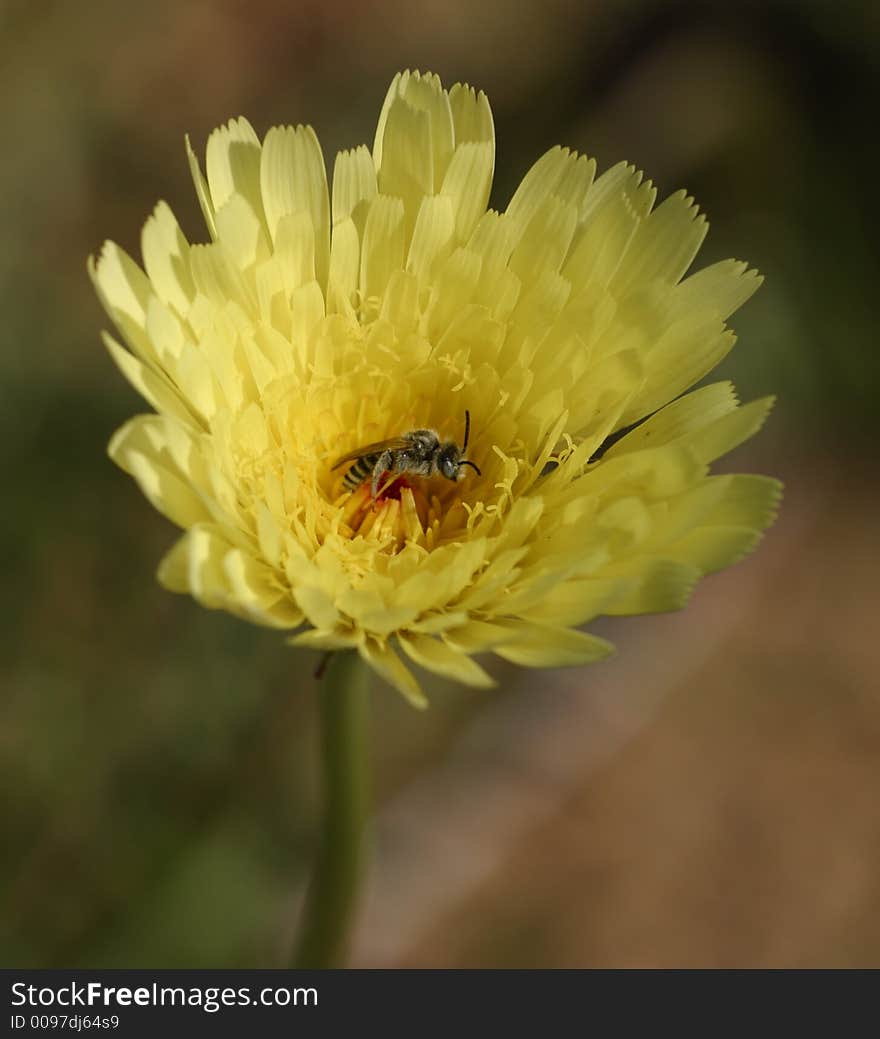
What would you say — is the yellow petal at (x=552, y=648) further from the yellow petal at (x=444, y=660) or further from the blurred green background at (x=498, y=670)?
the blurred green background at (x=498, y=670)

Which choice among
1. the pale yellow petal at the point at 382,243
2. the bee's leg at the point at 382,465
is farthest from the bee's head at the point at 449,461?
the pale yellow petal at the point at 382,243

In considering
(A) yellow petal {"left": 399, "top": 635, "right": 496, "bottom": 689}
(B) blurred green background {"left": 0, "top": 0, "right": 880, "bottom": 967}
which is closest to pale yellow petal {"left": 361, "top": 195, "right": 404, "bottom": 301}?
(A) yellow petal {"left": 399, "top": 635, "right": 496, "bottom": 689}

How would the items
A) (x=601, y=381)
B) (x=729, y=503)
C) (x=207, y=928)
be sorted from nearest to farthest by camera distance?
(x=729, y=503), (x=601, y=381), (x=207, y=928)

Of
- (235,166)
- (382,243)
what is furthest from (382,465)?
(235,166)

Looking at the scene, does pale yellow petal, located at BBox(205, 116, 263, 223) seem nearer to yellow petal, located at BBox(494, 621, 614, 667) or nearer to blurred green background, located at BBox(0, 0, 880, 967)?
yellow petal, located at BBox(494, 621, 614, 667)

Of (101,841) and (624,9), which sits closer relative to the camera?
(101,841)

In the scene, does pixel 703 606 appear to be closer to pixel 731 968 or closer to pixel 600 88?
pixel 731 968

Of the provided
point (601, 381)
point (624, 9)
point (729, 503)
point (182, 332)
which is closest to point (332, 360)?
point (182, 332)
